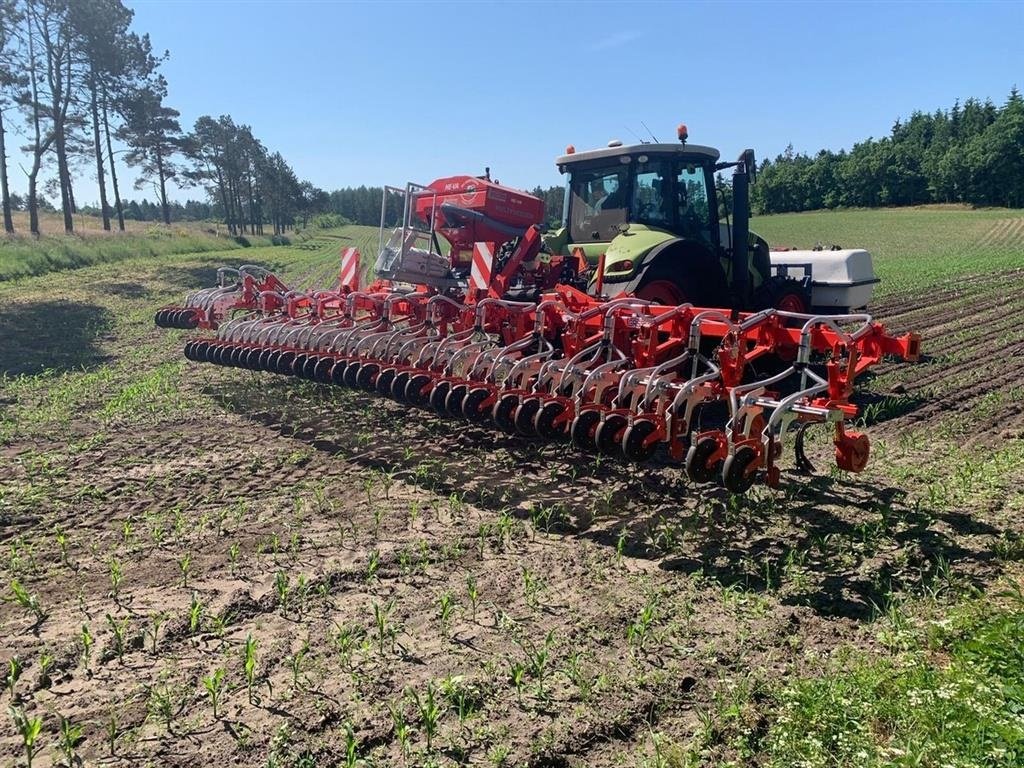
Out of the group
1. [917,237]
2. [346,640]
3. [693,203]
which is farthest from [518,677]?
[917,237]

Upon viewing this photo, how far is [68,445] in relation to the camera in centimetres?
585

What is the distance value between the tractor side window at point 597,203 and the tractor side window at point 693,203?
0.56 m

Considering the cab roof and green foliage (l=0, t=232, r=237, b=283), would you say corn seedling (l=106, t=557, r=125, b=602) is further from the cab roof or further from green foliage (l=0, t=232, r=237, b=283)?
green foliage (l=0, t=232, r=237, b=283)

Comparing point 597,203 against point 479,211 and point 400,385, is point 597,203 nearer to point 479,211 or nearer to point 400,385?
point 479,211

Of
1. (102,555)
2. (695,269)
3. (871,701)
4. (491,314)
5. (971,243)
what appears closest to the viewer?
(871,701)

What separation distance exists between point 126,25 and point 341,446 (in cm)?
2967

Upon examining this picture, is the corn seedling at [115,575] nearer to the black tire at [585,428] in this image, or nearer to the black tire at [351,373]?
the black tire at [585,428]

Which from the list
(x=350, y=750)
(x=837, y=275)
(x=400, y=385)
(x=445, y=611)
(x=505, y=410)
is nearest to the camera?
(x=350, y=750)

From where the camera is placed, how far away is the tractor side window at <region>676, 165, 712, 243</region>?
23.2 feet

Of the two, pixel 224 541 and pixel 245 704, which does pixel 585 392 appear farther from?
pixel 245 704

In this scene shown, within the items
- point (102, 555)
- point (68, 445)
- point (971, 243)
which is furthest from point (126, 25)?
point (971, 243)

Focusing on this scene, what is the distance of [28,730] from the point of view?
7.91 ft

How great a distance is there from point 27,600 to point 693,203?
630 cm

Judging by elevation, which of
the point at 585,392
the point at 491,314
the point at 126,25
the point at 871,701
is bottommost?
the point at 871,701
